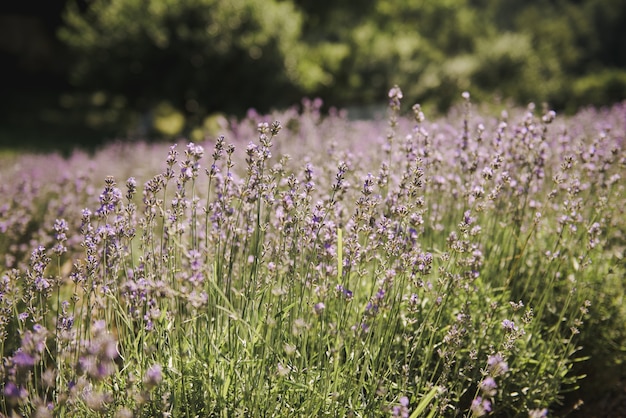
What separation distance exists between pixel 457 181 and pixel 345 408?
176 centimetres

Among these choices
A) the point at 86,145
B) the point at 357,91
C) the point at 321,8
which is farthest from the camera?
the point at 321,8

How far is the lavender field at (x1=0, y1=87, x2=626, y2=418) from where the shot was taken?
6.51 ft

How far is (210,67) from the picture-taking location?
12.1 m

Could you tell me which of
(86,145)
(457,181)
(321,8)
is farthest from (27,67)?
(457,181)

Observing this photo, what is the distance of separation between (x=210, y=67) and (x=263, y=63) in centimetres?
114

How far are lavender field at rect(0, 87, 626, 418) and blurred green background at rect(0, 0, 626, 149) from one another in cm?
468

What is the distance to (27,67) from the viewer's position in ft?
63.1

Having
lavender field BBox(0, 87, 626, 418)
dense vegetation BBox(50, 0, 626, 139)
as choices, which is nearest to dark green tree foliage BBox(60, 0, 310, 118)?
dense vegetation BBox(50, 0, 626, 139)

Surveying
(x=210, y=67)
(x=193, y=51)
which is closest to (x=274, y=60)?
(x=210, y=67)

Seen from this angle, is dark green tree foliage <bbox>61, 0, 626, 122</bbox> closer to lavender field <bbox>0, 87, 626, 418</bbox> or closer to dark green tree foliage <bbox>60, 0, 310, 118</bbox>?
dark green tree foliage <bbox>60, 0, 310, 118</bbox>

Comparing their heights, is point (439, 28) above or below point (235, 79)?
above

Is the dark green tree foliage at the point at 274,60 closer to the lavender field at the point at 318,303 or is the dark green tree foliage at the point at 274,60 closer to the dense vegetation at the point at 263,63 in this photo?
the dense vegetation at the point at 263,63

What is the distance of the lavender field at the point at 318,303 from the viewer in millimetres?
1983

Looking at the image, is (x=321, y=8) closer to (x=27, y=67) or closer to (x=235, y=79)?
(x=235, y=79)
